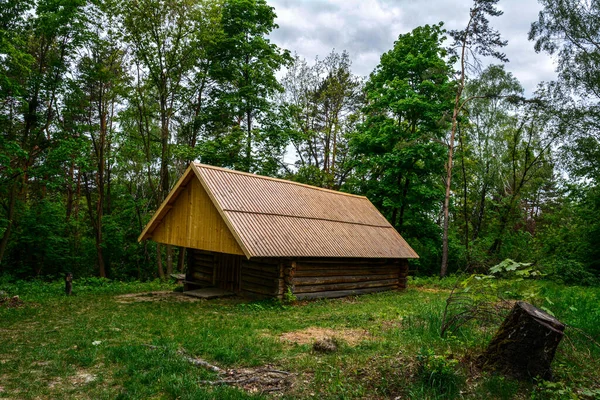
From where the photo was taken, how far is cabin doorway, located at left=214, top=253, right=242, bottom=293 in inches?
605

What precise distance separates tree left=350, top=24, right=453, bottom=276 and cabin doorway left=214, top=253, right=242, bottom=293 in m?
11.5

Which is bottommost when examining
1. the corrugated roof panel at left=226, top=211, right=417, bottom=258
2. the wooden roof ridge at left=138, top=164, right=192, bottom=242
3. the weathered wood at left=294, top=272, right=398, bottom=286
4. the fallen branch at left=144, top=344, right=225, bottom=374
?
the fallen branch at left=144, top=344, right=225, bottom=374

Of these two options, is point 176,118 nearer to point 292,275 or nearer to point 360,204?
point 360,204

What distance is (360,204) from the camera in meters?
21.0

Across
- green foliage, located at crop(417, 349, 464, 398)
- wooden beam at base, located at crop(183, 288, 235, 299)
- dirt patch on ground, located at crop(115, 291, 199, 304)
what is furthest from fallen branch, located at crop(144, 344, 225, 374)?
wooden beam at base, located at crop(183, 288, 235, 299)

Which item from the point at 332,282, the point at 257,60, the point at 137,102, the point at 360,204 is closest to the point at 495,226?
the point at 360,204

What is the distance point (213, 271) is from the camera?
16.2m

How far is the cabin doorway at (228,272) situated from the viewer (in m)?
15.4

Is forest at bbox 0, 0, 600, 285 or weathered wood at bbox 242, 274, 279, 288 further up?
forest at bbox 0, 0, 600, 285

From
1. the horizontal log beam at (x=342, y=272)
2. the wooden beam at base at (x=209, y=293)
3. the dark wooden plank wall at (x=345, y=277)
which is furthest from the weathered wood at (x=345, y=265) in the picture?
the wooden beam at base at (x=209, y=293)

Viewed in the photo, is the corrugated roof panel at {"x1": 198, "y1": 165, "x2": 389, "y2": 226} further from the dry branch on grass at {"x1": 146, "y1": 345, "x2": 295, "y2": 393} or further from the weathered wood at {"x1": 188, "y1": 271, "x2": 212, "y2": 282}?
the dry branch on grass at {"x1": 146, "y1": 345, "x2": 295, "y2": 393}

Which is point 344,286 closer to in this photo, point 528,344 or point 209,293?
point 209,293

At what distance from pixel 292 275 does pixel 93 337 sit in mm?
6666

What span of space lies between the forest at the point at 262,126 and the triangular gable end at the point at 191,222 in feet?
15.7
